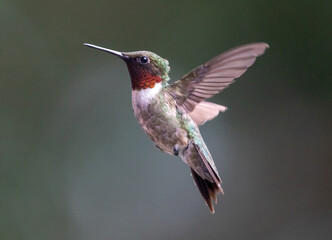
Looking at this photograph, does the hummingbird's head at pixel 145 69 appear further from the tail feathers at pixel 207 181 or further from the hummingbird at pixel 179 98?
the tail feathers at pixel 207 181

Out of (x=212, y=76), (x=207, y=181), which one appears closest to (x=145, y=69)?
(x=212, y=76)

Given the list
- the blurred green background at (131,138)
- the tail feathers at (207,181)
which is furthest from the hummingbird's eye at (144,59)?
Answer: the blurred green background at (131,138)

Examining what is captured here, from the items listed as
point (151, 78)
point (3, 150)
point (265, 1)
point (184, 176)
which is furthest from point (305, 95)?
point (151, 78)

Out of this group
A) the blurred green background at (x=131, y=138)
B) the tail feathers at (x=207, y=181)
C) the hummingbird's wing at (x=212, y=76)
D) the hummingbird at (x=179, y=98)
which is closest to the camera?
the hummingbird's wing at (x=212, y=76)

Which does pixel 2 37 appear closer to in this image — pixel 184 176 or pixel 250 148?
pixel 184 176

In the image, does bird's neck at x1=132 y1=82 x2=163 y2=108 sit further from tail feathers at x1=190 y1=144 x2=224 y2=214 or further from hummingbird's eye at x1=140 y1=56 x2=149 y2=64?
tail feathers at x1=190 y1=144 x2=224 y2=214

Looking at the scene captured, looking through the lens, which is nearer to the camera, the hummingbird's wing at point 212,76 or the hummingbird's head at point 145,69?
the hummingbird's wing at point 212,76

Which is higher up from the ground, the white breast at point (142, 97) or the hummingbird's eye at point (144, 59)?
the hummingbird's eye at point (144, 59)

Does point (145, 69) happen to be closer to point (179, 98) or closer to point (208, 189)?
point (179, 98)
